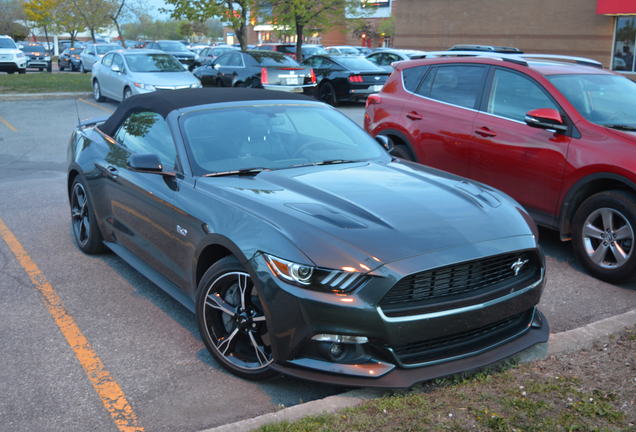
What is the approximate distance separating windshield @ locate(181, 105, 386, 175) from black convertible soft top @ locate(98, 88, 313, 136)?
0.17 m

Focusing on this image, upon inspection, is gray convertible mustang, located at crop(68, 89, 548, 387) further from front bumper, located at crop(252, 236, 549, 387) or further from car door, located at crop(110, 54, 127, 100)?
car door, located at crop(110, 54, 127, 100)

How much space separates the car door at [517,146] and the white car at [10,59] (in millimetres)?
30385

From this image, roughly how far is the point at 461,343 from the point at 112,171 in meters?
3.30

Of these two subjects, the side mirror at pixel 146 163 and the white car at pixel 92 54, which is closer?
the side mirror at pixel 146 163

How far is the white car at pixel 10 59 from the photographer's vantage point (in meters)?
32.0

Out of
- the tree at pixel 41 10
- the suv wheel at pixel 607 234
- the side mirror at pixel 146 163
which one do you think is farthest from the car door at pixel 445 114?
the tree at pixel 41 10

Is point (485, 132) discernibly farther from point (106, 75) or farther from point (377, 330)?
point (106, 75)

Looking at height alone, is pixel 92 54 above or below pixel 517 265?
above

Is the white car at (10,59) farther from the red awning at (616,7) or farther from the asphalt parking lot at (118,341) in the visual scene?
the asphalt parking lot at (118,341)

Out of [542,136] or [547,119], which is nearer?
[547,119]

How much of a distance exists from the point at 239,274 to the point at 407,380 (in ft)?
3.61

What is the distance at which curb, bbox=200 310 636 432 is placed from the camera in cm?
343

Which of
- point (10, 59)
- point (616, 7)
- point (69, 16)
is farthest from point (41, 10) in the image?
point (616, 7)

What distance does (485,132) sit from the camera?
22.3 ft
